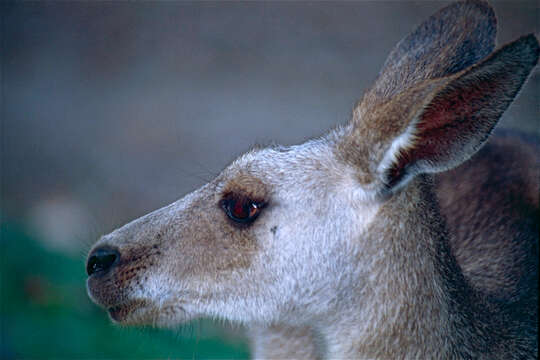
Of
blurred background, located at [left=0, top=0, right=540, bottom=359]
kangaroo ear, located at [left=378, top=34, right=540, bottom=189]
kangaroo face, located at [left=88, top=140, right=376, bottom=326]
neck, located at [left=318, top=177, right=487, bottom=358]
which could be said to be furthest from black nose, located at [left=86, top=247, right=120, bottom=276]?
blurred background, located at [left=0, top=0, right=540, bottom=359]

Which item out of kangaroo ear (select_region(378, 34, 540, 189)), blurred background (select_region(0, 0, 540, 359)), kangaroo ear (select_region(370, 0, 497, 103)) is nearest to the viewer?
kangaroo ear (select_region(378, 34, 540, 189))

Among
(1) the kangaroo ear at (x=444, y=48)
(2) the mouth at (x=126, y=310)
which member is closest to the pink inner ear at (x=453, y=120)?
(1) the kangaroo ear at (x=444, y=48)

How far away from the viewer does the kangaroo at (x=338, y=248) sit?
88.2 inches

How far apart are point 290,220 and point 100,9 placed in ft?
18.7

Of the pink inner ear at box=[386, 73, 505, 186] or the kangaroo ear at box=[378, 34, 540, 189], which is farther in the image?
the pink inner ear at box=[386, 73, 505, 186]

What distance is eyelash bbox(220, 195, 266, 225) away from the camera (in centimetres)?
241

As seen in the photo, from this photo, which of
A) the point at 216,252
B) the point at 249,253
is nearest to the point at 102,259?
the point at 216,252

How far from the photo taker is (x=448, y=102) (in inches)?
82.0

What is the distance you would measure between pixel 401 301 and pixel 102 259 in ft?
3.89

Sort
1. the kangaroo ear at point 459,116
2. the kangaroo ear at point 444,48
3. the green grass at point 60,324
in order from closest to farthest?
1. the kangaroo ear at point 459,116
2. the kangaroo ear at point 444,48
3. the green grass at point 60,324

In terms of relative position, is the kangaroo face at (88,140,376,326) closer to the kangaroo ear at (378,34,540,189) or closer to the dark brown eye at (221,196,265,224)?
the dark brown eye at (221,196,265,224)

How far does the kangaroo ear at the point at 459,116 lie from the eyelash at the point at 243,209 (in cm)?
51

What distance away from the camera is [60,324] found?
184 inches

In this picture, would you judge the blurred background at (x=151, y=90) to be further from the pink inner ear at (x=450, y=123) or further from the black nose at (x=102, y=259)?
the pink inner ear at (x=450, y=123)
